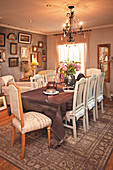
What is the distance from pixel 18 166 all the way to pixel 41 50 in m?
5.65

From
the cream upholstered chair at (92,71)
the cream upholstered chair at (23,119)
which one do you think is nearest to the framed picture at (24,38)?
the cream upholstered chair at (92,71)

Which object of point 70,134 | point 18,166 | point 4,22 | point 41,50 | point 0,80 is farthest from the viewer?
point 41,50

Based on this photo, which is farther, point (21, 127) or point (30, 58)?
point (30, 58)

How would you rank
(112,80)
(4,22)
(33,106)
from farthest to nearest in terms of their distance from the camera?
(112,80) < (4,22) < (33,106)

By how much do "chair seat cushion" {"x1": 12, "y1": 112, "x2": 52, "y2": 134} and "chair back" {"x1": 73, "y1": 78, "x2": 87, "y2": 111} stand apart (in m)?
0.52

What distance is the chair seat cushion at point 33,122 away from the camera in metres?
2.15

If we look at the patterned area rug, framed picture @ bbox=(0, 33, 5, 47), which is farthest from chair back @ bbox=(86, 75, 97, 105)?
framed picture @ bbox=(0, 33, 5, 47)

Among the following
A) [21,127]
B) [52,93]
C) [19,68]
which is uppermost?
[19,68]

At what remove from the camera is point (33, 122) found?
2.22 m

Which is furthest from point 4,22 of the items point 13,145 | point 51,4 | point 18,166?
point 18,166

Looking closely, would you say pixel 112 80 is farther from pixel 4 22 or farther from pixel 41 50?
pixel 4 22

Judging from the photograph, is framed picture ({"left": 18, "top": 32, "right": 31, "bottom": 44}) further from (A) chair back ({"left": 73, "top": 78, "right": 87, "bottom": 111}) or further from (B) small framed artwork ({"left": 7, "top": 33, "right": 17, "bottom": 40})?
(A) chair back ({"left": 73, "top": 78, "right": 87, "bottom": 111})

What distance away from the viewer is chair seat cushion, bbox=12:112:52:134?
2.15 meters

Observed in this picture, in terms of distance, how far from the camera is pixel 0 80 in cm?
470
